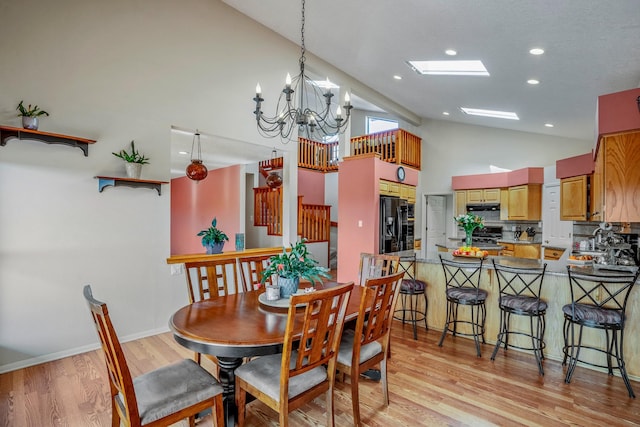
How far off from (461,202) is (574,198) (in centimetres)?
257

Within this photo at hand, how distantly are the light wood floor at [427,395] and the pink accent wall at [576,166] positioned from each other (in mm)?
3548

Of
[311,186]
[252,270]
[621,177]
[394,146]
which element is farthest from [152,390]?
[311,186]

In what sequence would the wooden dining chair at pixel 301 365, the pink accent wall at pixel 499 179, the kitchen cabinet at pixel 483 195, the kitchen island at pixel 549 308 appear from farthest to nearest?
1. the kitchen cabinet at pixel 483 195
2. the pink accent wall at pixel 499 179
3. the kitchen island at pixel 549 308
4. the wooden dining chair at pixel 301 365

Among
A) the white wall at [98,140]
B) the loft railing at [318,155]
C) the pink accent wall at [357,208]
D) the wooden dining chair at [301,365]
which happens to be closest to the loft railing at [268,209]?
the loft railing at [318,155]

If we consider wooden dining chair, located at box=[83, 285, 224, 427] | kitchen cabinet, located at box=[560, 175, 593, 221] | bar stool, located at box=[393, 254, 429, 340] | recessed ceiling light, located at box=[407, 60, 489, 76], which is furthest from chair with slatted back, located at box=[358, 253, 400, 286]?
kitchen cabinet, located at box=[560, 175, 593, 221]

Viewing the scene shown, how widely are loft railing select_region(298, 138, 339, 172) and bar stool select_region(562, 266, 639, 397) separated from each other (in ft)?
21.0

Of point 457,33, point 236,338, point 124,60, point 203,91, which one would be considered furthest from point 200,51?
point 236,338

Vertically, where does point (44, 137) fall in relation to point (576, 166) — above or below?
below

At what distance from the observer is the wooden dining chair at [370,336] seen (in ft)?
6.56

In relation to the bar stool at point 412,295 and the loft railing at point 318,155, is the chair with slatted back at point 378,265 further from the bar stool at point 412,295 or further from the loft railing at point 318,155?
the loft railing at point 318,155

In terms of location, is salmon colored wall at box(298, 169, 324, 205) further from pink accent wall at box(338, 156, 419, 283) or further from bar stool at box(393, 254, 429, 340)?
bar stool at box(393, 254, 429, 340)

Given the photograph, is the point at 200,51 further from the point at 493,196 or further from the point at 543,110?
the point at 493,196

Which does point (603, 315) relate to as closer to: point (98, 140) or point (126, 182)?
point (126, 182)

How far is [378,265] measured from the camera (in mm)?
3180
